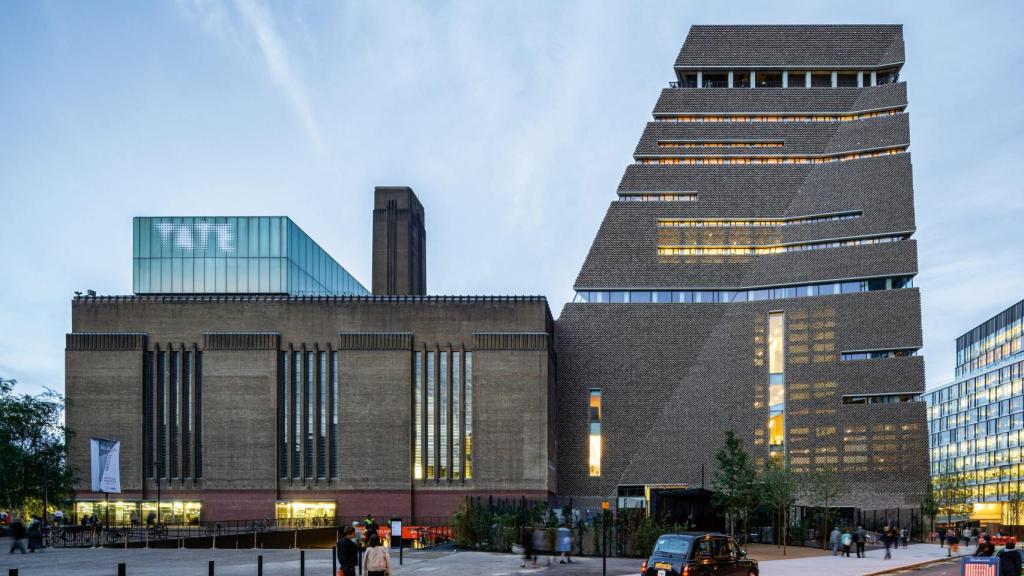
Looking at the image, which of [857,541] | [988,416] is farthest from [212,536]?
[988,416]

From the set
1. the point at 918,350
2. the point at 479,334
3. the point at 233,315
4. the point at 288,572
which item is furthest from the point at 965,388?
the point at 288,572

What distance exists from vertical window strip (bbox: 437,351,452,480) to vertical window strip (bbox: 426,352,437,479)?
0.51 metres

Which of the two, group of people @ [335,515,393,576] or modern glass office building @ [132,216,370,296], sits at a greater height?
modern glass office building @ [132,216,370,296]

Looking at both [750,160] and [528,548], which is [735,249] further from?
→ [528,548]

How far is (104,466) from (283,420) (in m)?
27.6

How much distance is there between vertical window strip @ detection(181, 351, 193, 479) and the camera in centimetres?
7694

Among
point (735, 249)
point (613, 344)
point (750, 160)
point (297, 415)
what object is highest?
point (750, 160)

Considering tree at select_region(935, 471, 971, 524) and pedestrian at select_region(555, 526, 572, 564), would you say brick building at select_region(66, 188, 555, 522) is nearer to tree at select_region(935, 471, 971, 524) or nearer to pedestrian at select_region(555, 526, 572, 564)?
pedestrian at select_region(555, 526, 572, 564)

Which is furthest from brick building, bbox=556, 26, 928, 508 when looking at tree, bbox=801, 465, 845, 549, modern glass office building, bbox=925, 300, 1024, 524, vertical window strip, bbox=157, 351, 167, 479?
modern glass office building, bbox=925, 300, 1024, 524

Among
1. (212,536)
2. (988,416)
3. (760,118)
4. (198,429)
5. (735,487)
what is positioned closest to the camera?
(212,536)

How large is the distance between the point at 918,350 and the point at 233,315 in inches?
2097

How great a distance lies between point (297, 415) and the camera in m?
78.0

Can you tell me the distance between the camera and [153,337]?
256 feet

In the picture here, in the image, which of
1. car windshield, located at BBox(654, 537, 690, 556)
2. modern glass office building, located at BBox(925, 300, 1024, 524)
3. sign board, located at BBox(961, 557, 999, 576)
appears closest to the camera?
sign board, located at BBox(961, 557, 999, 576)
